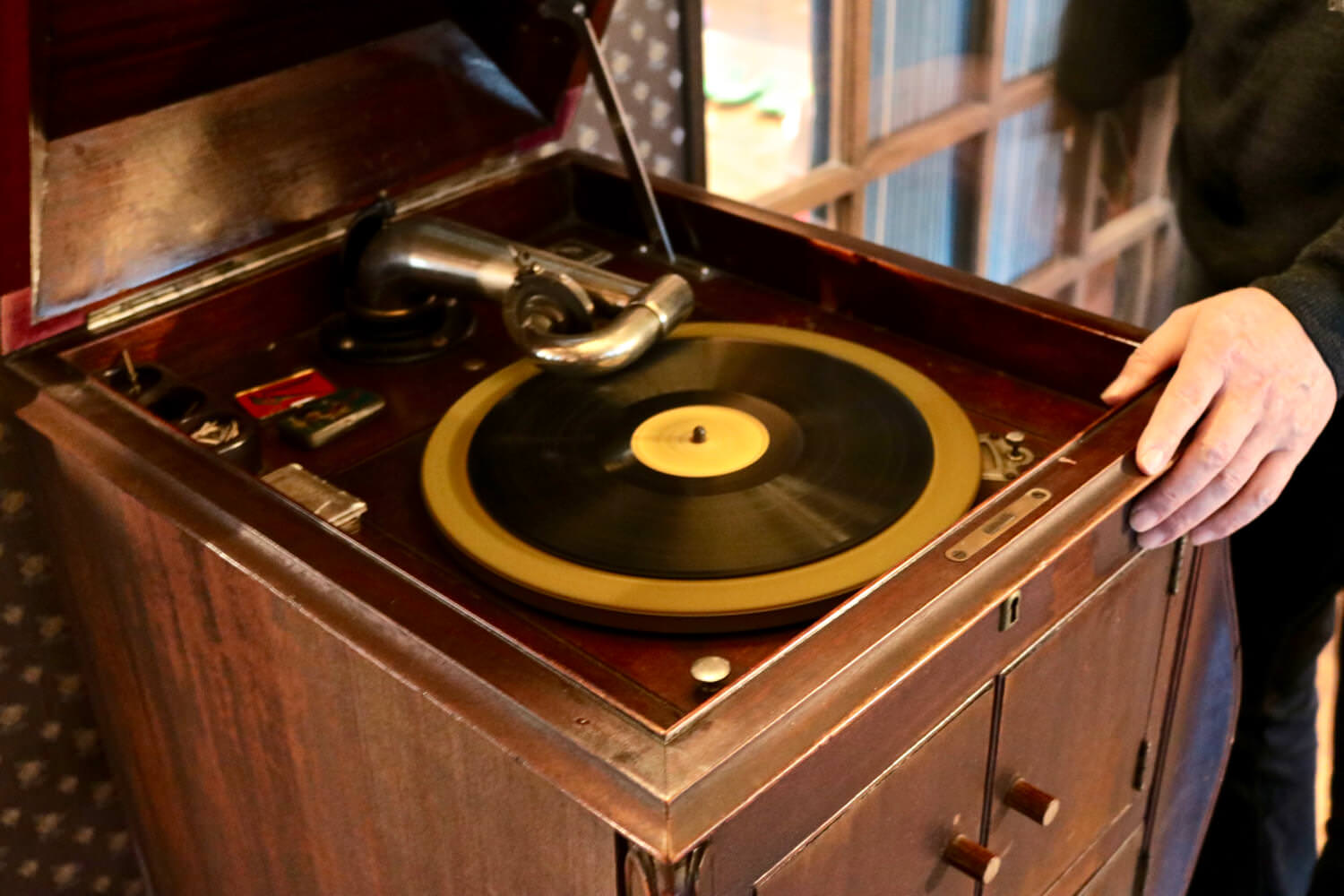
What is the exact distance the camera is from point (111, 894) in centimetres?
146

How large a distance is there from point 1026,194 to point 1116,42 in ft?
2.14

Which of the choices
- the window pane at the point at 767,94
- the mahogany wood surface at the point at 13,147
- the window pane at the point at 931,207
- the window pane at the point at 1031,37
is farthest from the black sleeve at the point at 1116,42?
the mahogany wood surface at the point at 13,147

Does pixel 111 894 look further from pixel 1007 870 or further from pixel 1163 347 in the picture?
pixel 1163 347

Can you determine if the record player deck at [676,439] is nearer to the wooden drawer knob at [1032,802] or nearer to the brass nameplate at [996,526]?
the brass nameplate at [996,526]

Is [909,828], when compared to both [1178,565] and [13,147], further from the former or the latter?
[13,147]

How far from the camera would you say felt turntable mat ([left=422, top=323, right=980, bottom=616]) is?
930 mm

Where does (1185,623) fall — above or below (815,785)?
below

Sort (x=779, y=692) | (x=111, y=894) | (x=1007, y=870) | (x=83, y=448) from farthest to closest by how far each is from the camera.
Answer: (x=111, y=894) → (x=1007, y=870) → (x=83, y=448) → (x=779, y=692)

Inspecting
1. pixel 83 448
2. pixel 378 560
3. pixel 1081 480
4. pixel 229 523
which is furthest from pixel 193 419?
pixel 1081 480

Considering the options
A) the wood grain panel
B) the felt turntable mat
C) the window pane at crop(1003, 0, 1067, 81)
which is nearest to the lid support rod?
the felt turntable mat

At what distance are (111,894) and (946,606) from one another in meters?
1.11

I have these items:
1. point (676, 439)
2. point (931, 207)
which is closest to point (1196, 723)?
point (676, 439)

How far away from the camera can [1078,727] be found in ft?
3.59

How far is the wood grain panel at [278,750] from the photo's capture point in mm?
786
